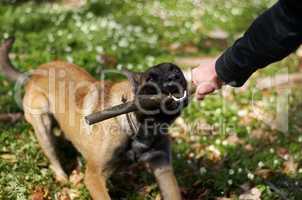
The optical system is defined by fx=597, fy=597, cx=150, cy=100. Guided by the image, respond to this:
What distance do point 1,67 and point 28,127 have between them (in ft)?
2.41

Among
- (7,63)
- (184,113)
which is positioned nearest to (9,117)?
(7,63)

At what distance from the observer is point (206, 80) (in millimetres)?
4840

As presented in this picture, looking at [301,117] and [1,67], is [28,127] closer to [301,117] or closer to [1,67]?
[1,67]

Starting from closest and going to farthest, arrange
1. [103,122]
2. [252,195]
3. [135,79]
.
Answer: [135,79], [103,122], [252,195]

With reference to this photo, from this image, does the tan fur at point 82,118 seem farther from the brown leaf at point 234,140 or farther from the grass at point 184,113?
the brown leaf at point 234,140

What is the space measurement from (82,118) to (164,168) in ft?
3.03

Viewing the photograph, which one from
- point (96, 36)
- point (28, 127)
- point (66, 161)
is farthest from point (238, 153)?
point (96, 36)

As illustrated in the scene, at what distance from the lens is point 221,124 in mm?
7355

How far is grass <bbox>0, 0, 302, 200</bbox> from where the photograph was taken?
235 inches

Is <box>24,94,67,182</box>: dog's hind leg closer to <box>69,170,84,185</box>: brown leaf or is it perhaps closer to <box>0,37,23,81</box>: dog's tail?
<box>69,170,84,185</box>: brown leaf

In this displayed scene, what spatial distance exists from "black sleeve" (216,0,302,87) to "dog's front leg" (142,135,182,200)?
1.07 metres

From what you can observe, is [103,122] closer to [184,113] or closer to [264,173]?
[264,173]

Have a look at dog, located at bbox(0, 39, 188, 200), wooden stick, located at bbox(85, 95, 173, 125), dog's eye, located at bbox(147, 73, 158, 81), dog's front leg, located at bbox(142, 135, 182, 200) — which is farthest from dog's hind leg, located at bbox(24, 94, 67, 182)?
dog's eye, located at bbox(147, 73, 158, 81)

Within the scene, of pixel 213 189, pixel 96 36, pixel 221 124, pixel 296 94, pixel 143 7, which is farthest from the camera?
pixel 143 7
